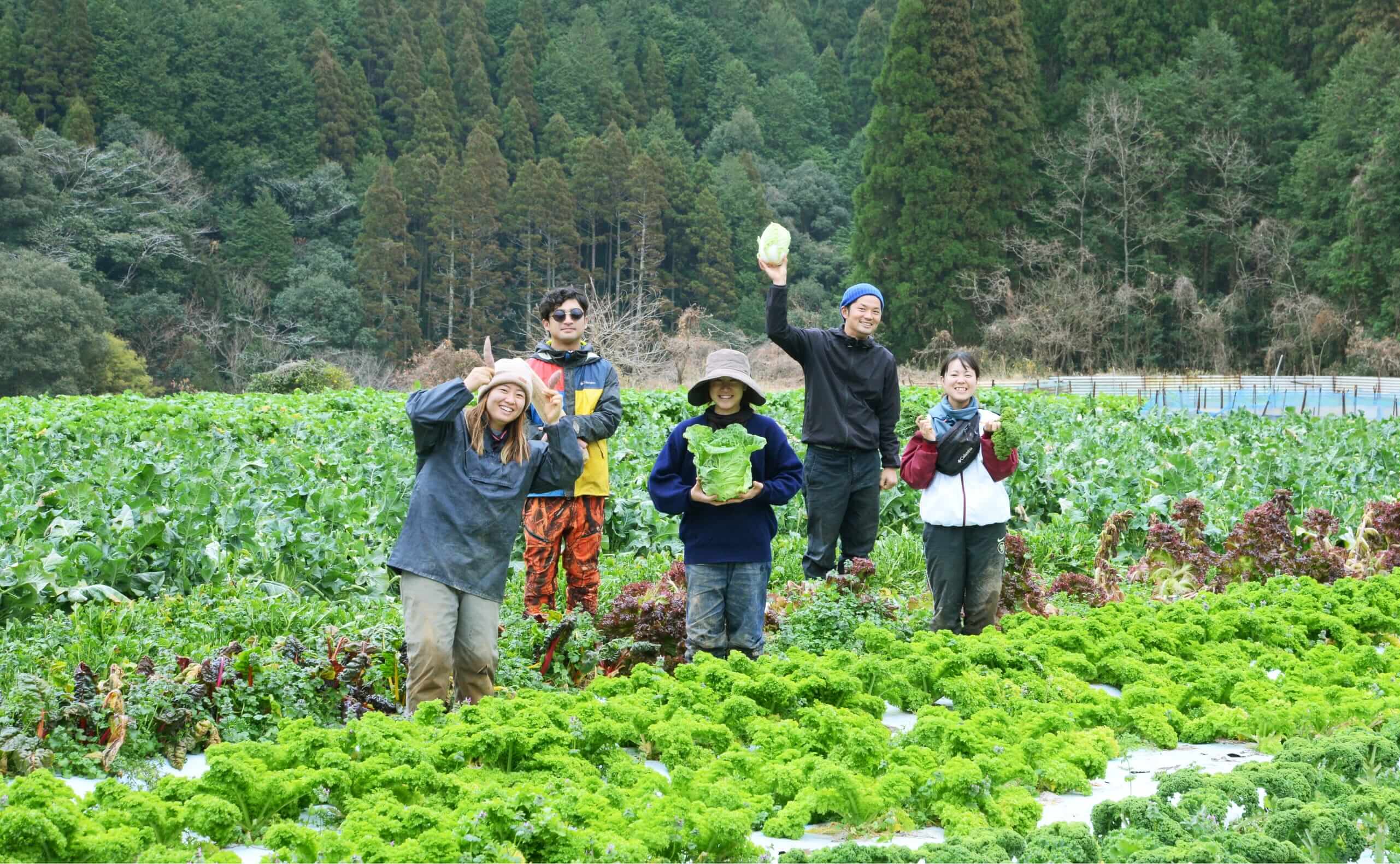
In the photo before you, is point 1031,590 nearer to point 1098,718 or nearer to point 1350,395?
point 1098,718

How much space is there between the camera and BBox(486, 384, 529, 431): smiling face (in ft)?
16.0

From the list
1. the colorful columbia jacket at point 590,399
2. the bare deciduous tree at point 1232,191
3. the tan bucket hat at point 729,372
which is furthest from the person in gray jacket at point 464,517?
A: the bare deciduous tree at point 1232,191

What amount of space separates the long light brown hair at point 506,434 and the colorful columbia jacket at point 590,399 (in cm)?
116

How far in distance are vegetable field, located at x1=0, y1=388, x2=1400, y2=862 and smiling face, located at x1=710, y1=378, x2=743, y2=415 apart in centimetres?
98

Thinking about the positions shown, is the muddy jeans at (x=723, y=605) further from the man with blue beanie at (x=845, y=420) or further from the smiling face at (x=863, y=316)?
the smiling face at (x=863, y=316)

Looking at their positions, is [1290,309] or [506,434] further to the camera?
[1290,309]

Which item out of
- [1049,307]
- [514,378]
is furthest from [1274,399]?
[514,378]

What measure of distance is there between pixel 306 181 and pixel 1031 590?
5126cm

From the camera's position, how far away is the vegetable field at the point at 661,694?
3.63 meters

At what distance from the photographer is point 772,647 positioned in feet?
20.0

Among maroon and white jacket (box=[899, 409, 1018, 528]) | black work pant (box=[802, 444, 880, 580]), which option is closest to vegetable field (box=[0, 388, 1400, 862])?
black work pant (box=[802, 444, 880, 580])

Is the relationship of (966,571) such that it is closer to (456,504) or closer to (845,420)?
(845,420)

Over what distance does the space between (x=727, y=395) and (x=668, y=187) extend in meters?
50.1

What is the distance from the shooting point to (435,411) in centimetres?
475
